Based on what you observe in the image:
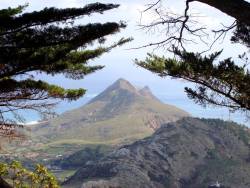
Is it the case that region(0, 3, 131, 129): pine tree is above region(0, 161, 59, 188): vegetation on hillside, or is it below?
above

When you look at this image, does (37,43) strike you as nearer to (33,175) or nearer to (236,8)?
(33,175)

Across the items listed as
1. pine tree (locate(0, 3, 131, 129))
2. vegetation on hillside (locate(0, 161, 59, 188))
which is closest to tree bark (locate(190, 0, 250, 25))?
pine tree (locate(0, 3, 131, 129))

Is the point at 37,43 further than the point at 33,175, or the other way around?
the point at 33,175

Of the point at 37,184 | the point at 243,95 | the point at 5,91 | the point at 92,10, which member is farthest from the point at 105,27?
the point at 37,184

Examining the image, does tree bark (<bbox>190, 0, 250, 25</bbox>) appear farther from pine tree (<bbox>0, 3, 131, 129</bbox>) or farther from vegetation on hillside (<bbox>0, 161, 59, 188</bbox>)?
vegetation on hillside (<bbox>0, 161, 59, 188</bbox>)

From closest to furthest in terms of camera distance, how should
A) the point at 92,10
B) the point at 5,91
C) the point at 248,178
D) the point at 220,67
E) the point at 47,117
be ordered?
the point at 220,67 < the point at 92,10 < the point at 5,91 < the point at 47,117 < the point at 248,178

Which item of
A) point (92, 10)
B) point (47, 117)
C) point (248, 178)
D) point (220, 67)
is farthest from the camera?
point (248, 178)

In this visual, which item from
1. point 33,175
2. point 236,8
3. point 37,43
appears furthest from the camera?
point 33,175

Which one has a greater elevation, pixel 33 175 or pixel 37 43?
pixel 37 43

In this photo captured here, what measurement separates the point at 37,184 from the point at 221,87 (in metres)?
10.3

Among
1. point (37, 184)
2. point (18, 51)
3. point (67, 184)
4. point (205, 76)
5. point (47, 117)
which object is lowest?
point (67, 184)

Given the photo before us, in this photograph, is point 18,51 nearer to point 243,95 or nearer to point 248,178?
point 243,95

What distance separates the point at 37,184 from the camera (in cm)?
1942

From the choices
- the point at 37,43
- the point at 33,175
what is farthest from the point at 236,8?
the point at 33,175
